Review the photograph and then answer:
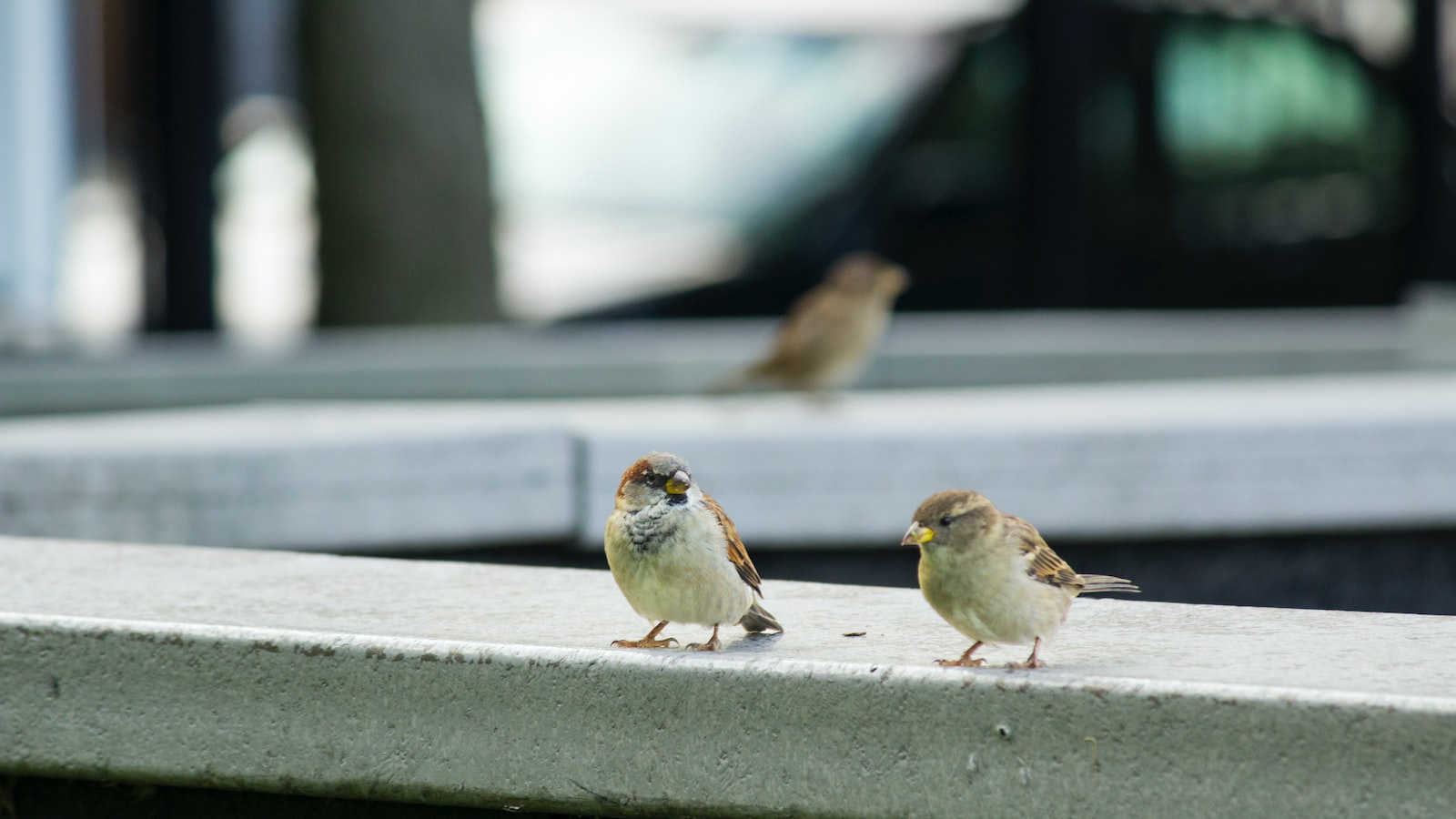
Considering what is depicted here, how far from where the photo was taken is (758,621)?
8.79 feet

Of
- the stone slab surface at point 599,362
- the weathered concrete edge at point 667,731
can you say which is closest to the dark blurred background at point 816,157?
the stone slab surface at point 599,362

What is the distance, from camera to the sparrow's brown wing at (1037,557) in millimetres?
2416

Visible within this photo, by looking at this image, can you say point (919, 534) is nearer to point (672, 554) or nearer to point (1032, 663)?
point (1032, 663)

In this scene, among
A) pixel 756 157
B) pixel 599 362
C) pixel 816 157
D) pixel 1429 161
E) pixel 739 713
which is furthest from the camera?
pixel 756 157

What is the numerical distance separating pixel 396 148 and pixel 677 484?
6775mm

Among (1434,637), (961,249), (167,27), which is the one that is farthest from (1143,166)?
(1434,637)

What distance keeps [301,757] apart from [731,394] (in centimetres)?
435

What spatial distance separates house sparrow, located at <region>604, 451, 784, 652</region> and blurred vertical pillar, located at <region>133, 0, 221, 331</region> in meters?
9.45

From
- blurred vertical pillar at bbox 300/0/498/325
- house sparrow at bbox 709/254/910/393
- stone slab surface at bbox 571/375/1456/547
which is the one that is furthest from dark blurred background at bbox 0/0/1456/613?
stone slab surface at bbox 571/375/1456/547

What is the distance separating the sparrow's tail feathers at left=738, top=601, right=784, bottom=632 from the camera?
2666 millimetres

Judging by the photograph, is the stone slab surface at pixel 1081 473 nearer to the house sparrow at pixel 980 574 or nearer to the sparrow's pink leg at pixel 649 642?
the sparrow's pink leg at pixel 649 642

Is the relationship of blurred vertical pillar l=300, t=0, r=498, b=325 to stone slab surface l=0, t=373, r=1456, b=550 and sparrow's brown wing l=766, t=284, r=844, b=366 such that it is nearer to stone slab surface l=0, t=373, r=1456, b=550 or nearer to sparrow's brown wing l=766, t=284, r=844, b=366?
sparrow's brown wing l=766, t=284, r=844, b=366

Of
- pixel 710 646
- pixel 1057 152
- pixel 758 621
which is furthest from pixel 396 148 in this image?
pixel 710 646

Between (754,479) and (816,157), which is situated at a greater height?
(816,157)
